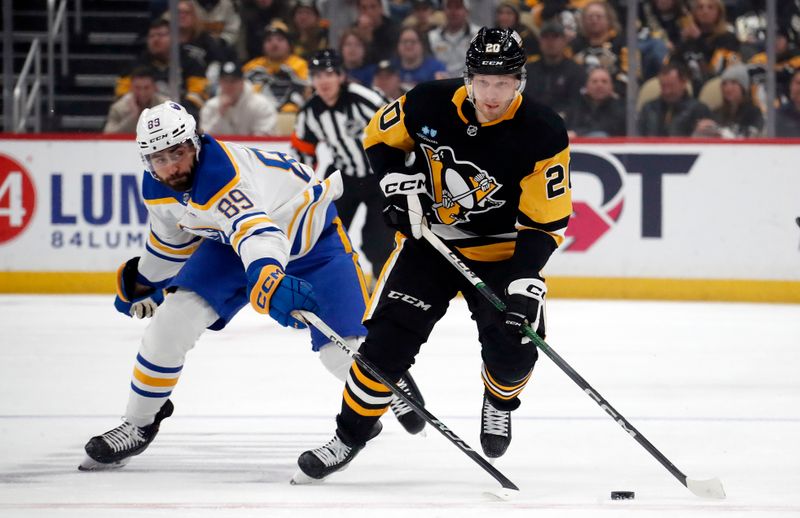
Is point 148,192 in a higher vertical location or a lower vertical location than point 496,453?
higher

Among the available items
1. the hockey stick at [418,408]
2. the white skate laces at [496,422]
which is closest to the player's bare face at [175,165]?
the hockey stick at [418,408]

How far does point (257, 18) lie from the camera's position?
8273mm

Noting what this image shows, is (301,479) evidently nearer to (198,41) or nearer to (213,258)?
(213,258)

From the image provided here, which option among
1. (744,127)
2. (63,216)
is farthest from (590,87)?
(63,216)

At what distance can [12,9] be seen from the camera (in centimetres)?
838

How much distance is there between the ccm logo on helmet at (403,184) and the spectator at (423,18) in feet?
15.6

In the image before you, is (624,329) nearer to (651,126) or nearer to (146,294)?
(651,126)

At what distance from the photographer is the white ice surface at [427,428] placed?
3.15m

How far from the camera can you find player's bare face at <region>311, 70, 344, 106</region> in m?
6.73

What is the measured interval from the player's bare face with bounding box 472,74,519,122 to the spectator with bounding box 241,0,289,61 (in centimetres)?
512

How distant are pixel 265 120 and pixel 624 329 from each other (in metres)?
2.82

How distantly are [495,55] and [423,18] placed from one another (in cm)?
494

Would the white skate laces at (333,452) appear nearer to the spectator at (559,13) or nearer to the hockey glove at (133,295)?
the hockey glove at (133,295)

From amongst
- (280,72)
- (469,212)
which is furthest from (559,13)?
(469,212)
